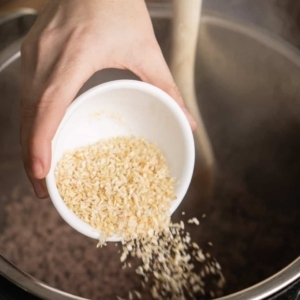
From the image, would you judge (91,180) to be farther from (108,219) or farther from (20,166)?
(20,166)

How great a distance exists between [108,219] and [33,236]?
0.90 ft

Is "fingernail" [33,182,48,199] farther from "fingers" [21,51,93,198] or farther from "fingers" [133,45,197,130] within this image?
"fingers" [133,45,197,130]

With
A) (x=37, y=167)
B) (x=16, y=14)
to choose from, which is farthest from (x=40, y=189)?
(x=16, y=14)

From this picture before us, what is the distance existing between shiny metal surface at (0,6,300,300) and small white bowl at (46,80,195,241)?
0.23 metres

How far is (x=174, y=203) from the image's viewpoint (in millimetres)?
736

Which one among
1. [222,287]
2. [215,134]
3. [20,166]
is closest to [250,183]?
[215,134]

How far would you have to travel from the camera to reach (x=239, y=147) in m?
1.02

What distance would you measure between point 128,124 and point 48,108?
0.70ft

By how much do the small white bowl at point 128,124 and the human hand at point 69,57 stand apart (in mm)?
38

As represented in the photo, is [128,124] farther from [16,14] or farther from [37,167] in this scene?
[16,14]

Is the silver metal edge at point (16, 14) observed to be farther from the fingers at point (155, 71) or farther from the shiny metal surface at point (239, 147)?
the fingers at point (155, 71)

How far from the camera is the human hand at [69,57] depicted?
0.61 m

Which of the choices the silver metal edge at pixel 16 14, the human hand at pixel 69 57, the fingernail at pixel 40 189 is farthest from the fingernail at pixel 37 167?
the silver metal edge at pixel 16 14

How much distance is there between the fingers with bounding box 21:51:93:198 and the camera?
1.93 feet
